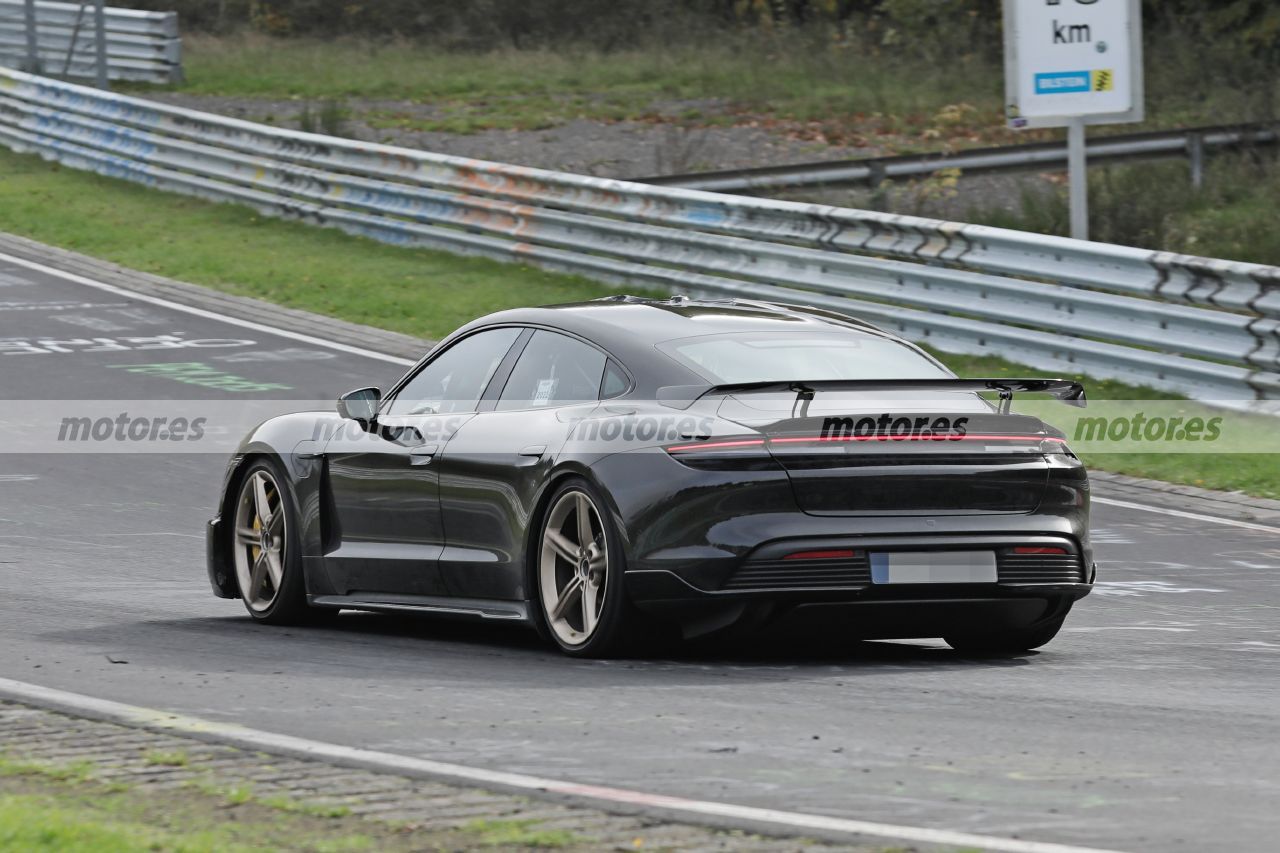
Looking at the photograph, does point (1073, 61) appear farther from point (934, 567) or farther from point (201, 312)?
point (934, 567)

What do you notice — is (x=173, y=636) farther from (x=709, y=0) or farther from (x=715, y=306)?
(x=709, y=0)

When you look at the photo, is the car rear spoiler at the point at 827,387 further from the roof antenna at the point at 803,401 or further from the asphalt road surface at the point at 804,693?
the asphalt road surface at the point at 804,693

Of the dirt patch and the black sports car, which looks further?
the dirt patch

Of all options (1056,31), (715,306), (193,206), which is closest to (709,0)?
(193,206)

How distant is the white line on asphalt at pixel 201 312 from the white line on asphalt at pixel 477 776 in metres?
11.5

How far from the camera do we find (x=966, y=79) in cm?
3766

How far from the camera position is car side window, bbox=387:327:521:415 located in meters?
8.94

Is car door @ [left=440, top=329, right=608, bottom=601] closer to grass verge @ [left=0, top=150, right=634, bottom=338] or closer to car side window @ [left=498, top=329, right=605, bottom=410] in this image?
car side window @ [left=498, top=329, right=605, bottom=410]

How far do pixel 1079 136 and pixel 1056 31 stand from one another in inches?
37.2

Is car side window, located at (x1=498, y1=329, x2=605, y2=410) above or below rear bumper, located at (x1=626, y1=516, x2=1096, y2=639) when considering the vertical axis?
above

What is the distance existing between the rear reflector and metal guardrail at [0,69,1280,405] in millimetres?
7968

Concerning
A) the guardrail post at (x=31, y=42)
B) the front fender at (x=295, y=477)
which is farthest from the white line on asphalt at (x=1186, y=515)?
the guardrail post at (x=31, y=42)

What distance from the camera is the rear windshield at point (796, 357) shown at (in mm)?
8227

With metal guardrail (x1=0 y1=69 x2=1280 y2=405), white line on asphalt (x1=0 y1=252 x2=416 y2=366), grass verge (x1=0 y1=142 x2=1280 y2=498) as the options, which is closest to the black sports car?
metal guardrail (x1=0 y1=69 x2=1280 y2=405)
